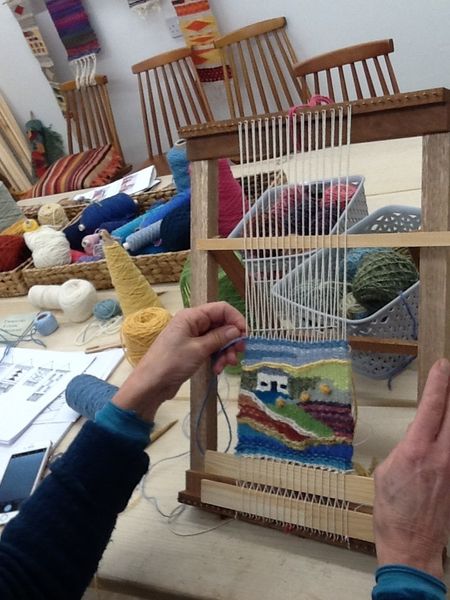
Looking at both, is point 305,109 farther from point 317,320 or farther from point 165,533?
point 165,533

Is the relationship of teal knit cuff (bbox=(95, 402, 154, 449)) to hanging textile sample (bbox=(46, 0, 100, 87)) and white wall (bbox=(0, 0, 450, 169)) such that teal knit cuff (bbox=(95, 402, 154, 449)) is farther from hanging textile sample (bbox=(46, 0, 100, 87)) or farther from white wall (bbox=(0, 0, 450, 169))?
hanging textile sample (bbox=(46, 0, 100, 87))

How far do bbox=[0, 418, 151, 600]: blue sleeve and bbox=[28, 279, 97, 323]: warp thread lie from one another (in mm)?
634

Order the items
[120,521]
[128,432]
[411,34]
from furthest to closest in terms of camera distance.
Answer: [411,34] → [120,521] → [128,432]

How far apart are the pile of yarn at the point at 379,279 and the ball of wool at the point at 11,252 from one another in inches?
38.8

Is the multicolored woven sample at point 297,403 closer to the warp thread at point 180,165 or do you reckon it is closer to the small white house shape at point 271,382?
the small white house shape at point 271,382

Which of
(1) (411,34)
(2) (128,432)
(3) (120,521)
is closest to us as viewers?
(2) (128,432)

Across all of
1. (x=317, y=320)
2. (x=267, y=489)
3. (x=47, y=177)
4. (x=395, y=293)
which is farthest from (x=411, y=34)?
(x=267, y=489)

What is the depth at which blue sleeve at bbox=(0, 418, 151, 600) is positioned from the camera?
528mm

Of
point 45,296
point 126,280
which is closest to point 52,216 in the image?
point 45,296

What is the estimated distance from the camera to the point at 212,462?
0.68m

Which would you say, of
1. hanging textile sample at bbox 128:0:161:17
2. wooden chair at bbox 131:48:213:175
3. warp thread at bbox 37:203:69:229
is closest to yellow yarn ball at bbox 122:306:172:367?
warp thread at bbox 37:203:69:229

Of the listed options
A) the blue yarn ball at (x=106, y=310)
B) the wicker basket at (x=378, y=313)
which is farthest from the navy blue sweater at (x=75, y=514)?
the blue yarn ball at (x=106, y=310)

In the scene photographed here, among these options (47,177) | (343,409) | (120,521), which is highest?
(343,409)

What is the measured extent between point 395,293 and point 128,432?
1.37ft
